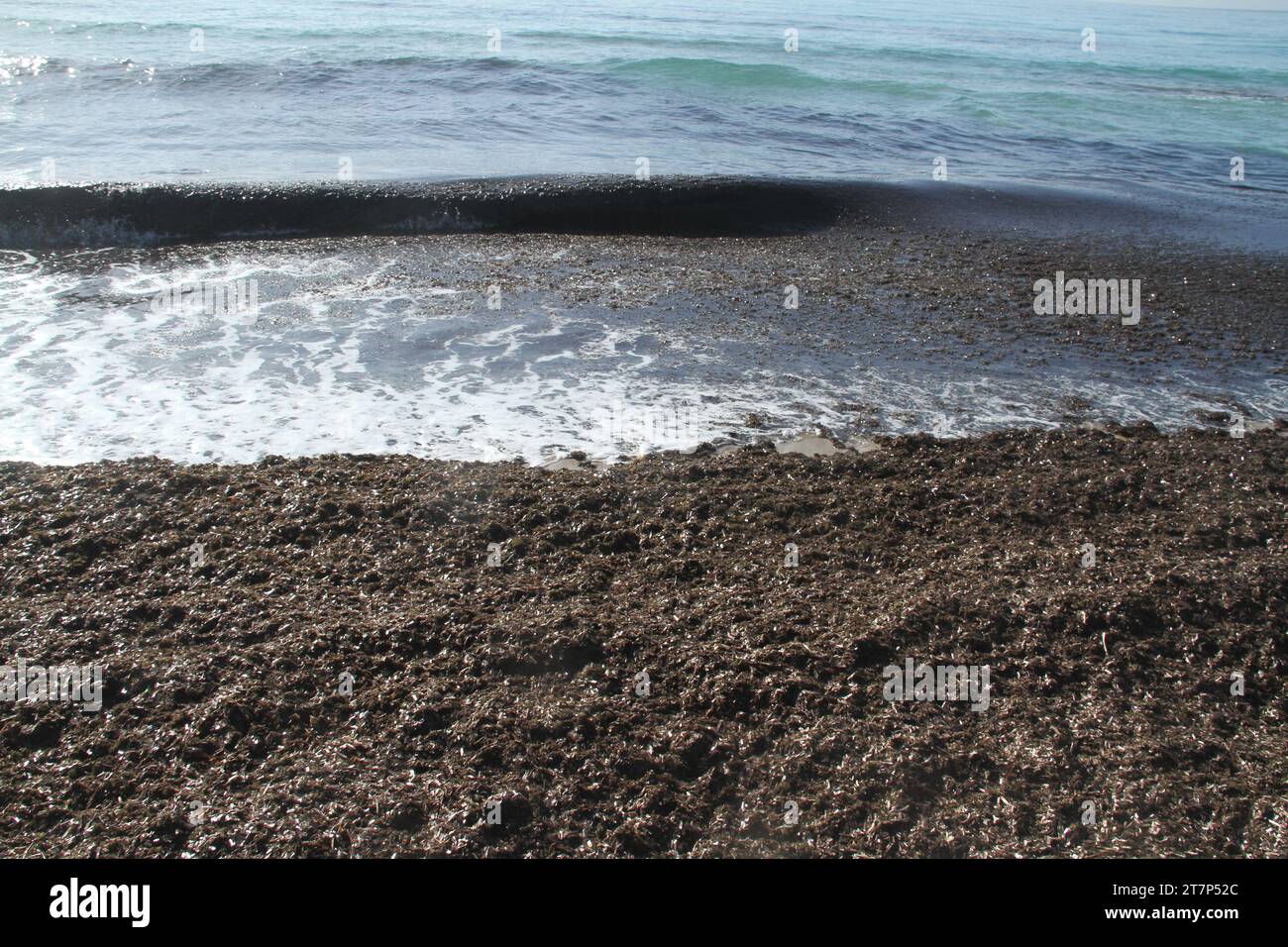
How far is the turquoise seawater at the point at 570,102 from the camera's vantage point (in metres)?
12.2

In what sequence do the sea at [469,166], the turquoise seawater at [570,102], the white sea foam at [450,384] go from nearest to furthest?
1. the white sea foam at [450,384]
2. the sea at [469,166]
3. the turquoise seawater at [570,102]

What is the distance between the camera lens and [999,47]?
31.5 metres

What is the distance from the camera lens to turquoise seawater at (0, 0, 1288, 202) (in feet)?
40.1

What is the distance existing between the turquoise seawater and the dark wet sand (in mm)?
7512

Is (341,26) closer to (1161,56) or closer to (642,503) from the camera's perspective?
(642,503)

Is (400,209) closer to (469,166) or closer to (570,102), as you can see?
(469,166)

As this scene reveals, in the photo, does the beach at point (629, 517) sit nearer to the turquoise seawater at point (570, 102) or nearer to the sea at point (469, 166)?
the sea at point (469, 166)

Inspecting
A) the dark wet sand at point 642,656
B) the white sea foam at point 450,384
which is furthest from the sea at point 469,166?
the dark wet sand at point 642,656

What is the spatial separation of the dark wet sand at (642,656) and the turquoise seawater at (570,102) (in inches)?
296

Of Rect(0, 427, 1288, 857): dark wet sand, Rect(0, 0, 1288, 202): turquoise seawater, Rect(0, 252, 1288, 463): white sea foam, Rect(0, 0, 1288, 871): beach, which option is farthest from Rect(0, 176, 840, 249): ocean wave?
Rect(0, 427, 1288, 857): dark wet sand

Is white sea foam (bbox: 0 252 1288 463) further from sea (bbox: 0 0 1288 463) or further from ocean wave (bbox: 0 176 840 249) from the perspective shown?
ocean wave (bbox: 0 176 840 249)

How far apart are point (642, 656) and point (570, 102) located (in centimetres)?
1549
